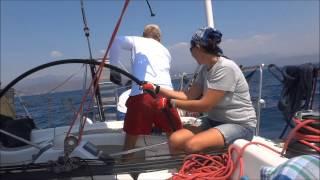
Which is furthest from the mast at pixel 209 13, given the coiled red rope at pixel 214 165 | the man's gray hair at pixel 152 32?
the coiled red rope at pixel 214 165

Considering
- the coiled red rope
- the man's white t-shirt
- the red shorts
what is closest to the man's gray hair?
the man's white t-shirt

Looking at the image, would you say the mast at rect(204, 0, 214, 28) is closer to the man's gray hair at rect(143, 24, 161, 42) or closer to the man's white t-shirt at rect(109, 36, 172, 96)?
the man's gray hair at rect(143, 24, 161, 42)

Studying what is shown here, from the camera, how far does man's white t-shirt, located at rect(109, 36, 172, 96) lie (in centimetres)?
339

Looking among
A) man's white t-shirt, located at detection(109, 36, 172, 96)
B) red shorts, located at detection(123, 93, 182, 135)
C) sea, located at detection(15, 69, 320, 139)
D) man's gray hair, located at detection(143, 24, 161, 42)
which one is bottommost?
sea, located at detection(15, 69, 320, 139)

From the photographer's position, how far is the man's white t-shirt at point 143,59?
133 inches

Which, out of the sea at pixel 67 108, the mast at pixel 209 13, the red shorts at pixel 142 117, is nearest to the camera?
the red shorts at pixel 142 117

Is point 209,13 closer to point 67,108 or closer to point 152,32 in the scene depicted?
point 152,32

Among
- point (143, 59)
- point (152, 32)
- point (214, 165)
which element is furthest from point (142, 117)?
point (214, 165)

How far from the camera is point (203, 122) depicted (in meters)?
3.19

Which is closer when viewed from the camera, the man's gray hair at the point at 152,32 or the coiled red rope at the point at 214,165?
the coiled red rope at the point at 214,165

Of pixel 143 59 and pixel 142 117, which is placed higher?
pixel 143 59

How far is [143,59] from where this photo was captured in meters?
3.44

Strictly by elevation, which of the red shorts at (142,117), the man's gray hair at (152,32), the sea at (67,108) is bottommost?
the sea at (67,108)

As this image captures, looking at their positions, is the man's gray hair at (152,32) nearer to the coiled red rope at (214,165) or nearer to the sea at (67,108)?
the sea at (67,108)
